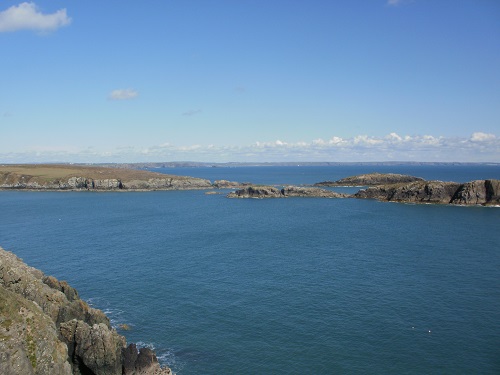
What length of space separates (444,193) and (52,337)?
141757 millimetres

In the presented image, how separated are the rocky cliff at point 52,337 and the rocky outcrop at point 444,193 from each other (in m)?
130

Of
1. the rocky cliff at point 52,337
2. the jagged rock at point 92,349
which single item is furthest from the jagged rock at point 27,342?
the jagged rock at point 92,349

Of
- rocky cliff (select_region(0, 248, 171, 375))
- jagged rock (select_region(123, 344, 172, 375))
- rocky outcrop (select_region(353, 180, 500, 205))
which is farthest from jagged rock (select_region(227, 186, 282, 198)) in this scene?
jagged rock (select_region(123, 344, 172, 375))

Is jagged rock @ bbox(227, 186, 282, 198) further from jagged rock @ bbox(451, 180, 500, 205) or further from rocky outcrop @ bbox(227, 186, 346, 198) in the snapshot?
jagged rock @ bbox(451, 180, 500, 205)

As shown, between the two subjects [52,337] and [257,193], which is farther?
[257,193]

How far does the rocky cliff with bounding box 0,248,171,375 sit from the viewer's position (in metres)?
23.3

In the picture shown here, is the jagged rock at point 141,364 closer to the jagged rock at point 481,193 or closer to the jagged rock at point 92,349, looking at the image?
the jagged rock at point 92,349

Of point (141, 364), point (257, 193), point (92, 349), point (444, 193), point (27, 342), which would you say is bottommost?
point (141, 364)

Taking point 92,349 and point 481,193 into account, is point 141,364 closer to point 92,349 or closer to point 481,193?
point 92,349

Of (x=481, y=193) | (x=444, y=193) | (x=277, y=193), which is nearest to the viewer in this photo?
(x=481, y=193)

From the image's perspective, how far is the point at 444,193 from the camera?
142750mm

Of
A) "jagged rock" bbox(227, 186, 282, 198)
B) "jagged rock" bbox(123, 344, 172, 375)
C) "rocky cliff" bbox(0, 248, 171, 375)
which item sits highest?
"jagged rock" bbox(227, 186, 282, 198)

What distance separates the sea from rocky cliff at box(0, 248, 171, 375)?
4.81m

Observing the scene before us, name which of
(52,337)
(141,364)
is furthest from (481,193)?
(52,337)
